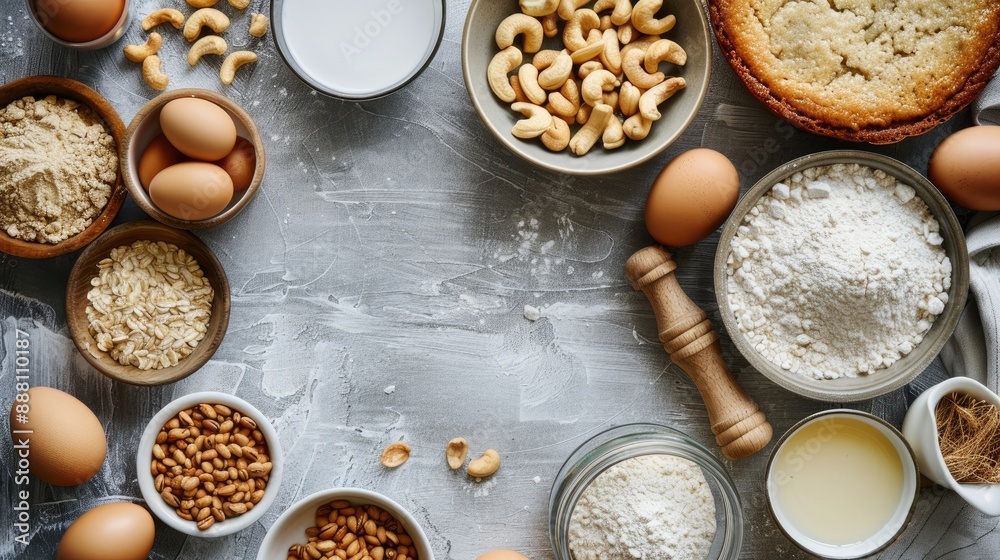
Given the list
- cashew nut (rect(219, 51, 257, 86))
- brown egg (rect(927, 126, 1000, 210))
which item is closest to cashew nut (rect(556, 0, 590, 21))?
cashew nut (rect(219, 51, 257, 86))

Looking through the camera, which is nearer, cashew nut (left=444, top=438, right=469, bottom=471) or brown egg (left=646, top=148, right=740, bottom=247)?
brown egg (left=646, top=148, right=740, bottom=247)

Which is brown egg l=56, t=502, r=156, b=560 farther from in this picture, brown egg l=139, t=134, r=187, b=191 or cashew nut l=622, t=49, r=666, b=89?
cashew nut l=622, t=49, r=666, b=89

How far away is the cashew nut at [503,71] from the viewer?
1180 millimetres

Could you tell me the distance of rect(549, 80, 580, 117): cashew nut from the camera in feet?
3.88

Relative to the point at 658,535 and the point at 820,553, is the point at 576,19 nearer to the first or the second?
the point at 658,535

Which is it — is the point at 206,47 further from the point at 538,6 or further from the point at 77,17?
the point at 538,6

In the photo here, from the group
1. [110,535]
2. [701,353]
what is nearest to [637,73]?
[701,353]

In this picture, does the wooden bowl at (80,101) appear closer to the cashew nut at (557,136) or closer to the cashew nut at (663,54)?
the cashew nut at (557,136)

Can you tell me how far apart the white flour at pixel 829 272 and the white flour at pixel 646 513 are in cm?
26

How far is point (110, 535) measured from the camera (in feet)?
3.58

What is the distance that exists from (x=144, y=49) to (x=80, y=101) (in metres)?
0.14

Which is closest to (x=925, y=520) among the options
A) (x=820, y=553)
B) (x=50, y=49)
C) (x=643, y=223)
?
(x=820, y=553)

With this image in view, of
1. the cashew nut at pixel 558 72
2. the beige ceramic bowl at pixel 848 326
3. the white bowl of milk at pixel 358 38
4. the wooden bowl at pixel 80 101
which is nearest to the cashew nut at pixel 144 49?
the wooden bowl at pixel 80 101

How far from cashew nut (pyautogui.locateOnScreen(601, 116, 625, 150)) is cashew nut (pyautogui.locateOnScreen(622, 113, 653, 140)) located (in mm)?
12
